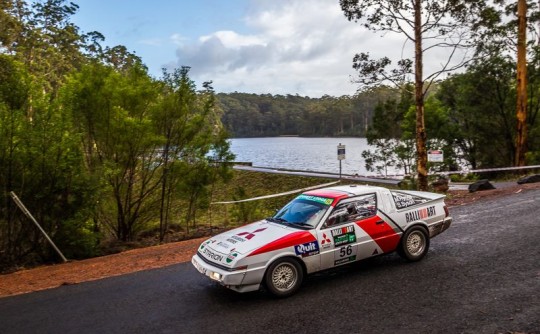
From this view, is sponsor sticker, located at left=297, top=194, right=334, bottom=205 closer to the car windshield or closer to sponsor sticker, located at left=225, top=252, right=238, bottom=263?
Result: the car windshield

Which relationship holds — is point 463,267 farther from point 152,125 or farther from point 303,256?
point 152,125

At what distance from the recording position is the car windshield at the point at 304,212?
293 inches

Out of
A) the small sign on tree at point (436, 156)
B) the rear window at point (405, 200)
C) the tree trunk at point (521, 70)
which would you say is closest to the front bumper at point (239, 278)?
the rear window at point (405, 200)

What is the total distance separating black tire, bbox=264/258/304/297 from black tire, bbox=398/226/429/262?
2.37 metres

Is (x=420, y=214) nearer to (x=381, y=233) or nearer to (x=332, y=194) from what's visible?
(x=381, y=233)

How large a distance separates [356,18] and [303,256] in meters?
12.1

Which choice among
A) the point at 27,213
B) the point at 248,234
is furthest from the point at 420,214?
the point at 27,213

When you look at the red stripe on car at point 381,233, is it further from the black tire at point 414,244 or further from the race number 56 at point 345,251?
the race number 56 at point 345,251

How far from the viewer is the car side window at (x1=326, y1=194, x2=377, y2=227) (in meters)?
7.45

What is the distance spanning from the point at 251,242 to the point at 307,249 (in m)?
0.94

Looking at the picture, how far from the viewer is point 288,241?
6.86 metres

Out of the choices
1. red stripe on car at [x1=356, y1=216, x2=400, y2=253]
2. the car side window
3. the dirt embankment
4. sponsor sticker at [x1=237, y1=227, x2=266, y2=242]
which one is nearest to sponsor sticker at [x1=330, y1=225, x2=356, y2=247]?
the car side window

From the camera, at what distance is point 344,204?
7.66 meters

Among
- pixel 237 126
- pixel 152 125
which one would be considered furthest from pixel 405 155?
pixel 237 126
